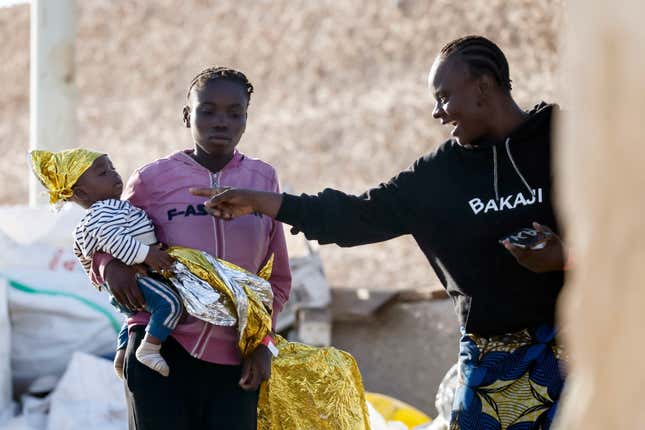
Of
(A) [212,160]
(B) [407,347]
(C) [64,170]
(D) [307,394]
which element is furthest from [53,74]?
(D) [307,394]

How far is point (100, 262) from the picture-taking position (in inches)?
130

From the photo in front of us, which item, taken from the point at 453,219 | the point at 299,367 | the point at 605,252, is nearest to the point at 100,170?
the point at 299,367

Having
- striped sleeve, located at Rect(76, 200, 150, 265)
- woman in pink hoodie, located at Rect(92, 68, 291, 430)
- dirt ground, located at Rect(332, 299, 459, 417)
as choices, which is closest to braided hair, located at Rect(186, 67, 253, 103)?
woman in pink hoodie, located at Rect(92, 68, 291, 430)

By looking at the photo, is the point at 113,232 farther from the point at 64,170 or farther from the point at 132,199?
the point at 64,170

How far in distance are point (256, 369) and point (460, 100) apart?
99 cm

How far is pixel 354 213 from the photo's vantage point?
127 inches

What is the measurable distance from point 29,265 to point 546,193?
3.98 metres

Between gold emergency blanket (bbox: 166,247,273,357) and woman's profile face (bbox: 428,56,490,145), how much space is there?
77cm

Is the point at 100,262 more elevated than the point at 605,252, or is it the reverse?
the point at 100,262

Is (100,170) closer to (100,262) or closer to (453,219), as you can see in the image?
(100,262)

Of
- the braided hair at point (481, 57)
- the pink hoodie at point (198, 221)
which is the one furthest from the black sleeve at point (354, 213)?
the braided hair at point (481, 57)

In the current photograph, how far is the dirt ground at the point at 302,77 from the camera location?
31.7 feet

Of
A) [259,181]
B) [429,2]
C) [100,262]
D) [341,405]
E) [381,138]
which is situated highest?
[429,2]

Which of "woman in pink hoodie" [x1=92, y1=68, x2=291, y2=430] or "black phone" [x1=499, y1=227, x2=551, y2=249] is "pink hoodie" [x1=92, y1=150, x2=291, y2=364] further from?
"black phone" [x1=499, y1=227, x2=551, y2=249]
